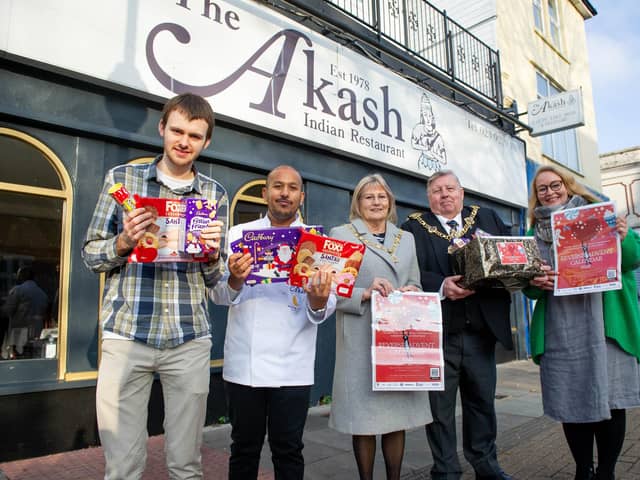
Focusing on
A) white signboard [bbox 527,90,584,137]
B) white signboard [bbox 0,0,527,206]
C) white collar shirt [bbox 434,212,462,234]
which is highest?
white signboard [bbox 527,90,584,137]

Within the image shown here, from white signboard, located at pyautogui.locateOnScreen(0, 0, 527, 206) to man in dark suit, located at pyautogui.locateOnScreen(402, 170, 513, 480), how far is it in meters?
3.15

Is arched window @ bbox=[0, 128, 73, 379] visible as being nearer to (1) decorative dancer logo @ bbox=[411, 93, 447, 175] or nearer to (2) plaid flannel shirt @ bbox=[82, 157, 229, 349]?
(2) plaid flannel shirt @ bbox=[82, 157, 229, 349]

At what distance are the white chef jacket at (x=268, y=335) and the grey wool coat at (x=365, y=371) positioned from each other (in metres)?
0.38

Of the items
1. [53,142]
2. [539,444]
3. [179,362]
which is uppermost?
[53,142]

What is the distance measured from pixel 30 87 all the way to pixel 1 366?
238 cm

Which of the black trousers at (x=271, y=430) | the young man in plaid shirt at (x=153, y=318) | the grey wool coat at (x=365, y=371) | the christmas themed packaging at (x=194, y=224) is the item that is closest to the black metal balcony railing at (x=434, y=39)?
the grey wool coat at (x=365, y=371)

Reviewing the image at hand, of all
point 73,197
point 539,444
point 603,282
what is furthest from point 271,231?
point 539,444

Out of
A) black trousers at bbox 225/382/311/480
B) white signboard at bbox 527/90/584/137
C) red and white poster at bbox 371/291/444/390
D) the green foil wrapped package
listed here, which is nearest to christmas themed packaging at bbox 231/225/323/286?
black trousers at bbox 225/382/311/480

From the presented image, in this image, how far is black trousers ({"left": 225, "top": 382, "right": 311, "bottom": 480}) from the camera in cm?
223

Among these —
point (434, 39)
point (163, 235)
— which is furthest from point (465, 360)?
point (434, 39)

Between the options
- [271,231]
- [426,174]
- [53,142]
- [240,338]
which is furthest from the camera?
[426,174]

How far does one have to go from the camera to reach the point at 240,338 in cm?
234

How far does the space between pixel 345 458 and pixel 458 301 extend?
182 cm

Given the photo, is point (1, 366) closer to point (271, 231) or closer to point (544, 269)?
point (271, 231)
